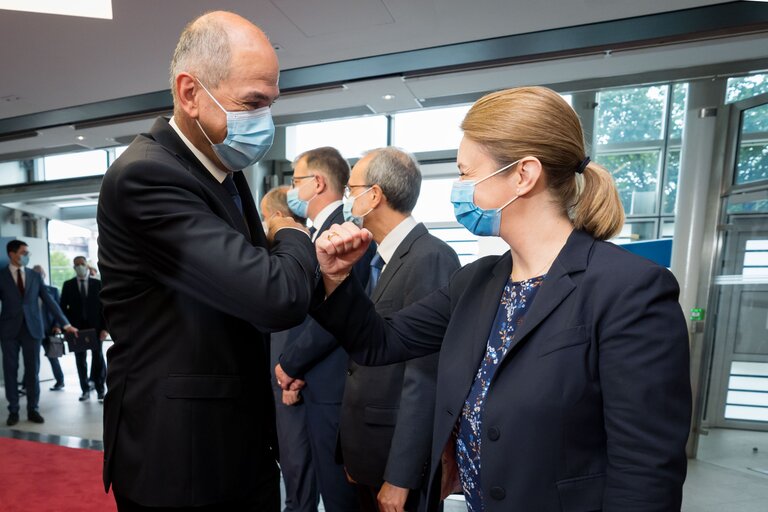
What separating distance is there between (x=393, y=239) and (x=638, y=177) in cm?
398

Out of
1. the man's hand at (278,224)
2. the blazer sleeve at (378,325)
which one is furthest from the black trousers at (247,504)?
the man's hand at (278,224)

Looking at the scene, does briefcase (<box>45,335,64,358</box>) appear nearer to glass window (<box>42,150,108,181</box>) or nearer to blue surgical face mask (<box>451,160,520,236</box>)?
glass window (<box>42,150,108,181</box>)

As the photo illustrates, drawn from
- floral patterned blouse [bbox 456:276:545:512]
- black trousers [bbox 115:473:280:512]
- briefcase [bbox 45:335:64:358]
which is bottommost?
briefcase [bbox 45:335:64:358]

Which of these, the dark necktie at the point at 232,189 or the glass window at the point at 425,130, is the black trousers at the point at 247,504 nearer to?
the dark necktie at the point at 232,189

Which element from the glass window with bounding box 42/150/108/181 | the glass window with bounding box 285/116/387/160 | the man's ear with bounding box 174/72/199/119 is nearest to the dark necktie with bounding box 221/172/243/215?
the man's ear with bounding box 174/72/199/119

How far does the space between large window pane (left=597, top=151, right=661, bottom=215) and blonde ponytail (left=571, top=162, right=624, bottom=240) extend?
417cm

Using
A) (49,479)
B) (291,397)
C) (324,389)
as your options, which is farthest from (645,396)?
(49,479)

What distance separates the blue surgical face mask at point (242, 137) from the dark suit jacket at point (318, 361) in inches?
43.5

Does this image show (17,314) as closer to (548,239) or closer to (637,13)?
(548,239)

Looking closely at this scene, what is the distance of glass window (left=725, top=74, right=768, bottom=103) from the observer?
3.98m

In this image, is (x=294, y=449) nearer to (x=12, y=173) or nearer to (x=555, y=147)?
(x=555, y=147)

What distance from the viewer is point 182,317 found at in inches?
38.8

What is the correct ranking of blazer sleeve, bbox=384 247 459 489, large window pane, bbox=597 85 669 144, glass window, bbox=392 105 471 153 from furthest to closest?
1. glass window, bbox=392 105 471 153
2. large window pane, bbox=597 85 669 144
3. blazer sleeve, bbox=384 247 459 489

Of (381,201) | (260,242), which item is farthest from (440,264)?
(260,242)
